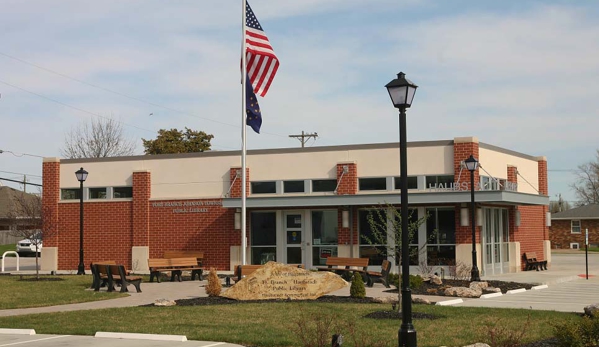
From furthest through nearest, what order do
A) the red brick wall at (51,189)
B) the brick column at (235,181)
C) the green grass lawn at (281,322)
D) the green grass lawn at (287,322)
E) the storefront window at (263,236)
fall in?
the red brick wall at (51,189) < the brick column at (235,181) < the storefront window at (263,236) < the green grass lawn at (281,322) < the green grass lawn at (287,322)

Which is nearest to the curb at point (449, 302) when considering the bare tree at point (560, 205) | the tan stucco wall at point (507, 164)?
the tan stucco wall at point (507, 164)

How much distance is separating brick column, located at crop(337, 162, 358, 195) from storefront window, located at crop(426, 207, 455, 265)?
3168 millimetres

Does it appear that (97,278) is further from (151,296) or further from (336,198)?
(336,198)

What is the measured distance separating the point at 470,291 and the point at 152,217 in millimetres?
18058

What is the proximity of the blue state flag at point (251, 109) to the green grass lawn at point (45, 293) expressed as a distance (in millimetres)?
7532

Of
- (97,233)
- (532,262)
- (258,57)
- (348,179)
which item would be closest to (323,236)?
(348,179)

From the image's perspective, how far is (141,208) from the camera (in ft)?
119

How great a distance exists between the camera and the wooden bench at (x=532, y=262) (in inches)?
1429

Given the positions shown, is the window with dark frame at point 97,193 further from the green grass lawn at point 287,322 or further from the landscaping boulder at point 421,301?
the landscaping boulder at point 421,301

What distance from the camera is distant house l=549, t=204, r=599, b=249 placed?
69938 millimetres

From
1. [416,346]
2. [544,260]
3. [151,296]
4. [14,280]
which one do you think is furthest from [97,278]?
[544,260]

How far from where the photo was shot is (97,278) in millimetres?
24766

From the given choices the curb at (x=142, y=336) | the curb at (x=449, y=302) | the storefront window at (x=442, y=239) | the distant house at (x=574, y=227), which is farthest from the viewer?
the distant house at (x=574, y=227)

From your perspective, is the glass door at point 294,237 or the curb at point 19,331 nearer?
the curb at point 19,331
